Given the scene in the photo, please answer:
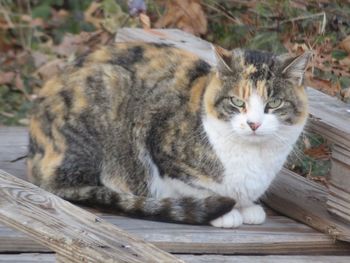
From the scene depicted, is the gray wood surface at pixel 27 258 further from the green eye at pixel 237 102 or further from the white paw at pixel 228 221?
the green eye at pixel 237 102

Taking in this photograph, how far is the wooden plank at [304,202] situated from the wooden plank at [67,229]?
133 cm

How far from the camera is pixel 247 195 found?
3752 millimetres

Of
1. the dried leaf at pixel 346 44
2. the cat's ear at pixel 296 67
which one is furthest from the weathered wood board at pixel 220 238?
the dried leaf at pixel 346 44

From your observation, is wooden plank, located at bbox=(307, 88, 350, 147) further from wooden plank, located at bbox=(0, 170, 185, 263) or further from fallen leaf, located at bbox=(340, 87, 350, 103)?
wooden plank, located at bbox=(0, 170, 185, 263)

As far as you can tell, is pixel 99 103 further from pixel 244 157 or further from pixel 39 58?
pixel 39 58

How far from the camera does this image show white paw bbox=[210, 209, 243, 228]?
142 inches

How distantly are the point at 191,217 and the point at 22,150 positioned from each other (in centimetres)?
125

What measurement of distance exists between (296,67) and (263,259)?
79 cm

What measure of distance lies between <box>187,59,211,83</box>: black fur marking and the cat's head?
8.2 inches

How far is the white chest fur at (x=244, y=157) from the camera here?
361 cm

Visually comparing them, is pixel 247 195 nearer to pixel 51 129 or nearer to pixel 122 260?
pixel 51 129

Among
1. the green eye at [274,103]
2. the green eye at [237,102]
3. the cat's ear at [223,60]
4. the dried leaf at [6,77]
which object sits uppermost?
the cat's ear at [223,60]

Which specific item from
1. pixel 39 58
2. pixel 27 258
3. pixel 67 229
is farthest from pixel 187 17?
pixel 67 229

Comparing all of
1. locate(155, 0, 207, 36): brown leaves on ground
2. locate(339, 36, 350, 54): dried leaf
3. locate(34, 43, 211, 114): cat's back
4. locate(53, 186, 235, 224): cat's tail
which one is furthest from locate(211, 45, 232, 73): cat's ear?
locate(155, 0, 207, 36): brown leaves on ground
